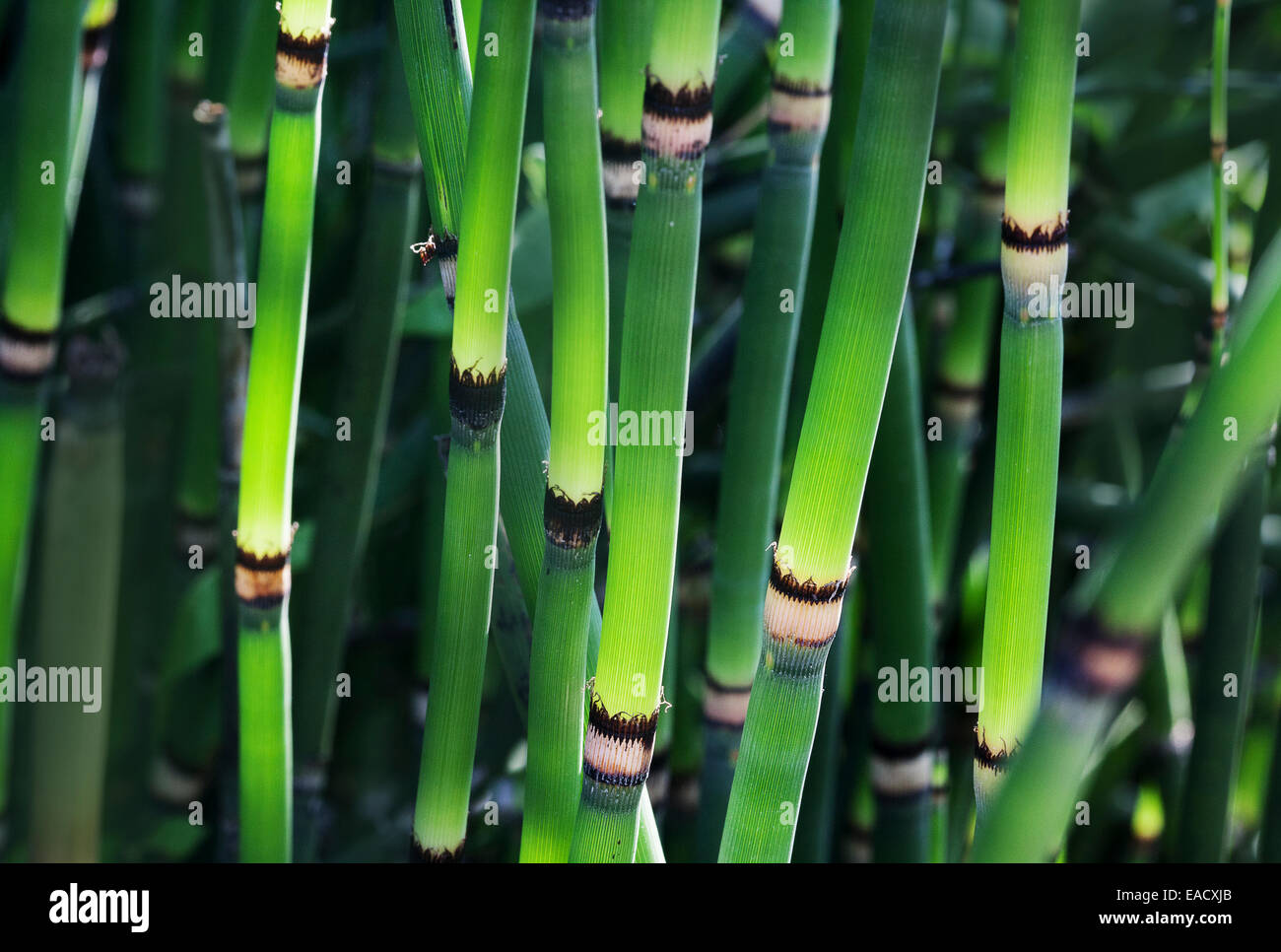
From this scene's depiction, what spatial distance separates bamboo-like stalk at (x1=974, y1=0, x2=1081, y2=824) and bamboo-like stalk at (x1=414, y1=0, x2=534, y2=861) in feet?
0.49

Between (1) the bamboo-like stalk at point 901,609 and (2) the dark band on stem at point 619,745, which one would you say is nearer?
(2) the dark band on stem at point 619,745

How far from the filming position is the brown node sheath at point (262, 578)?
406mm

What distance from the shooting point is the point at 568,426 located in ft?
1.10

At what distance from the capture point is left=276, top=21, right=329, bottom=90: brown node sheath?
0.36m

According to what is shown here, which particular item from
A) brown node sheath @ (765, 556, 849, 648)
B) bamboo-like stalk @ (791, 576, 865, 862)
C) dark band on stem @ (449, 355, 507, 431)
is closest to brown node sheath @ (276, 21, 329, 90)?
dark band on stem @ (449, 355, 507, 431)

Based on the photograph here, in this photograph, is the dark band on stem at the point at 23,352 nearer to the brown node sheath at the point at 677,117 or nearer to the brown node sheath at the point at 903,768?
the brown node sheath at the point at 677,117

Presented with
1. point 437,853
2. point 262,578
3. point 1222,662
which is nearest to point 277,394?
point 262,578

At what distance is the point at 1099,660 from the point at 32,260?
0.47m

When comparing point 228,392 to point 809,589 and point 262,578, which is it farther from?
point 809,589

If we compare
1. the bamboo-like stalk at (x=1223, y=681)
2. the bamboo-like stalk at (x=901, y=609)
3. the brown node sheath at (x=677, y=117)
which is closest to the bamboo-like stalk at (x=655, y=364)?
the brown node sheath at (x=677, y=117)

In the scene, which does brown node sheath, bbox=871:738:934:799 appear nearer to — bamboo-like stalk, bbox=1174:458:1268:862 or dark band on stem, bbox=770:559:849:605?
bamboo-like stalk, bbox=1174:458:1268:862

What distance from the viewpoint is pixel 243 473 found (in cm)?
39

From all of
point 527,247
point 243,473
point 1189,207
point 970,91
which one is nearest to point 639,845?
point 243,473

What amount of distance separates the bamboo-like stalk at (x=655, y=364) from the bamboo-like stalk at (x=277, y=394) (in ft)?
0.42
